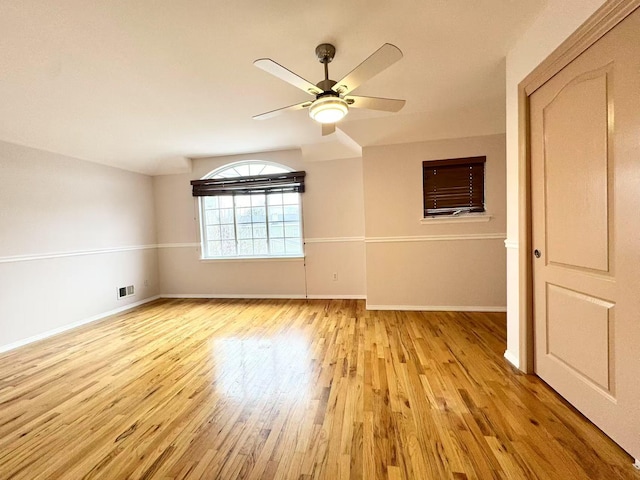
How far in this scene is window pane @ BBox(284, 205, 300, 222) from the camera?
441 cm

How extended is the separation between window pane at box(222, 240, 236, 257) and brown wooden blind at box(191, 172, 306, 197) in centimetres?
84

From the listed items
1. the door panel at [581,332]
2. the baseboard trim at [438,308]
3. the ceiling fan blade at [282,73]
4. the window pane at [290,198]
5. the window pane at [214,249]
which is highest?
the ceiling fan blade at [282,73]

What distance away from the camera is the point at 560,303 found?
166 centimetres

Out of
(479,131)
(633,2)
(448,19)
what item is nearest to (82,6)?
(448,19)

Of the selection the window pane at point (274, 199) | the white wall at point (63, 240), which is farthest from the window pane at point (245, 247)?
the white wall at point (63, 240)

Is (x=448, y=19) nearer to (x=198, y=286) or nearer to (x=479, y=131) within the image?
(x=479, y=131)

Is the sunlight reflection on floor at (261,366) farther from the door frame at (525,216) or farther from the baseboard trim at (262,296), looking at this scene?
the door frame at (525,216)

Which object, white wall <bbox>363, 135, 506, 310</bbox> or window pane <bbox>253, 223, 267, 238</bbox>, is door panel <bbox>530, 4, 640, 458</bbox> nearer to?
white wall <bbox>363, 135, 506, 310</bbox>

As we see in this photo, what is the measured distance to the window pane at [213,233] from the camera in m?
4.73

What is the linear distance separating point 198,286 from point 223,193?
5.58 feet

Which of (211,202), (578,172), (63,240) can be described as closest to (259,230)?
(211,202)

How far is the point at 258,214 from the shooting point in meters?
4.55

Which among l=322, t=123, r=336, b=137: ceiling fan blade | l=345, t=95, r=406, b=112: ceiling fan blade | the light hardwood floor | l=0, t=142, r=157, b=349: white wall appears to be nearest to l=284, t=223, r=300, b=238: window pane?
the light hardwood floor

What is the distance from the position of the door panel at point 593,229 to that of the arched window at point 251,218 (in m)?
3.19
